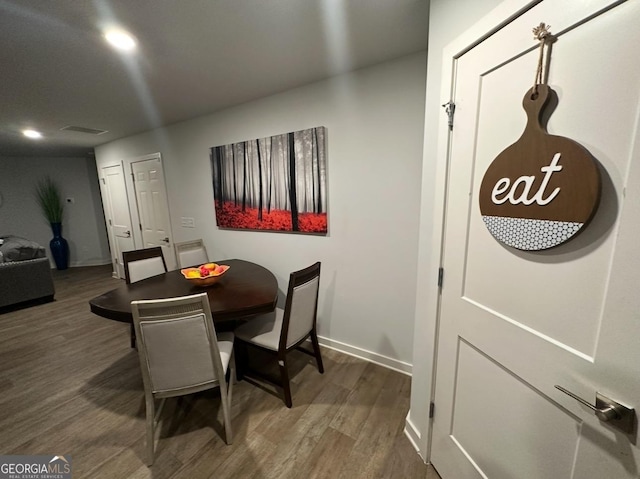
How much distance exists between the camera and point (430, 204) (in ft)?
3.98

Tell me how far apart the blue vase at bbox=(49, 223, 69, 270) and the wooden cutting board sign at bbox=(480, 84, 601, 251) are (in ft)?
24.6

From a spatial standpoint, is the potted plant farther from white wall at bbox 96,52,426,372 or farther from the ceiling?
white wall at bbox 96,52,426,372

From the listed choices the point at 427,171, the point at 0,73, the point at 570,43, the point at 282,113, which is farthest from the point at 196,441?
the point at 0,73

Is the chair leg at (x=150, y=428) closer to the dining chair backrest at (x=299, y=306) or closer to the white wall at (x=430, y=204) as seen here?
the dining chair backrest at (x=299, y=306)

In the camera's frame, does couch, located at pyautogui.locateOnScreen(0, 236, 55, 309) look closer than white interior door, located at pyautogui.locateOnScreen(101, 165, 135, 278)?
Yes

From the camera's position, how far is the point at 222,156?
270 cm

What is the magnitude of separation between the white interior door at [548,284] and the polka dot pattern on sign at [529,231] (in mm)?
31

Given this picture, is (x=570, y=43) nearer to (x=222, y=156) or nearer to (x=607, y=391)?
(x=607, y=391)

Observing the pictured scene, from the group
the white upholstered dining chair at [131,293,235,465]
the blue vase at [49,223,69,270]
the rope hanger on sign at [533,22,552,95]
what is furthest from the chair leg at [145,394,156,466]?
the blue vase at [49,223,69,270]

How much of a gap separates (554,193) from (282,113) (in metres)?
2.14

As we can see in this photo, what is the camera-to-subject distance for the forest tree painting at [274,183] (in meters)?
2.13

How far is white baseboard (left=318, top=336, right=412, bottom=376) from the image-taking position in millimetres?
→ 2012

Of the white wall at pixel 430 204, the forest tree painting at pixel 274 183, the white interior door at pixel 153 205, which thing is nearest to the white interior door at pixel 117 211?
the white interior door at pixel 153 205

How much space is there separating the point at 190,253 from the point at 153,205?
1.54 meters
